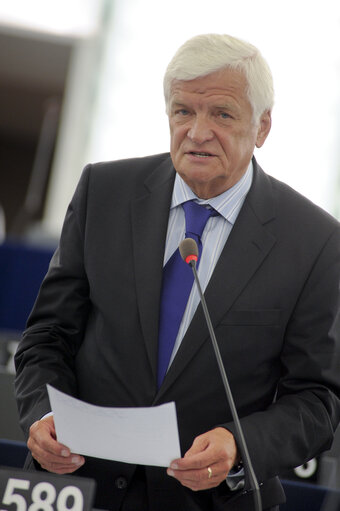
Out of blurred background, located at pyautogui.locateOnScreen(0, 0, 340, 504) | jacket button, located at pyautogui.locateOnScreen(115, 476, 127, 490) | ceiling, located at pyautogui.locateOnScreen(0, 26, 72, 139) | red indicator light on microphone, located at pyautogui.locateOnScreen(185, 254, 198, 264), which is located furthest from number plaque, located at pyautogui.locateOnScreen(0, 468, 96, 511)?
ceiling, located at pyautogui.locateOnScreen(0, 26, 72, 139)

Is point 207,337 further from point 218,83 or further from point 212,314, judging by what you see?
point 218,83

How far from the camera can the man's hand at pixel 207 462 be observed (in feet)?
4.46

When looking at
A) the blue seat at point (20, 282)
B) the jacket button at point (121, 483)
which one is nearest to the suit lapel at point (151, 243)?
the jacket button at point (121, 483)

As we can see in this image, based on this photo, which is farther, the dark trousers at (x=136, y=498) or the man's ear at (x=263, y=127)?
the man's ear at (x=263, y=127)

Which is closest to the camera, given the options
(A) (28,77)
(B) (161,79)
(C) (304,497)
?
(C) (304,497)

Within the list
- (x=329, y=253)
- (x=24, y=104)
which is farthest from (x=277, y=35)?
(x=24, y=104)

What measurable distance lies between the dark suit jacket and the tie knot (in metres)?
0.05

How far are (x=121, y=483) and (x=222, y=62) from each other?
845mm

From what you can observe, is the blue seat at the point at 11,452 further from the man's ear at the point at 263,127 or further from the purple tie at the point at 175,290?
the man's ear at the point at 263,127

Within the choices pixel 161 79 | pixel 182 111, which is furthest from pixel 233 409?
pixel 161 79

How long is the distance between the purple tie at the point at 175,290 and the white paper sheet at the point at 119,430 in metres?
0.27

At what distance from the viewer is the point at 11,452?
1837 mm

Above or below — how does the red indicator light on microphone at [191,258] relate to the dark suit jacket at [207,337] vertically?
above

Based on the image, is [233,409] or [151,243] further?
[151,243]
